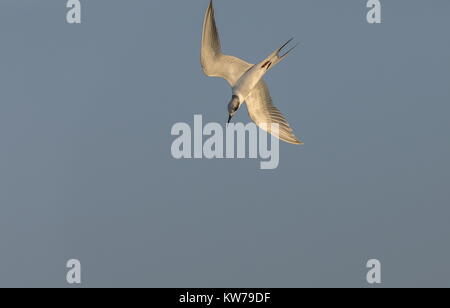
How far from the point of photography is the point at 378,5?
2536 cm

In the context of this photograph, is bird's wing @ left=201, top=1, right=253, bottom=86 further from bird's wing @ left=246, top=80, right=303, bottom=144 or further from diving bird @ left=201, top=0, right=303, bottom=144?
bird's wing @ left=246, top=80, right=303, bottom=144

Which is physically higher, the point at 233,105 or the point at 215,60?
the point at 215,60

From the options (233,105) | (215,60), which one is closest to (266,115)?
(233,105)

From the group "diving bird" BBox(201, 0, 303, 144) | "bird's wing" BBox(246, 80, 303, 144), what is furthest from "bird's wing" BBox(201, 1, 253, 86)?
"bird's wing" BBox(246, 80, 303, 144)

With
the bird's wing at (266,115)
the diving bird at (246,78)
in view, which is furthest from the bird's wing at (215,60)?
the bird's wing at (266,115)

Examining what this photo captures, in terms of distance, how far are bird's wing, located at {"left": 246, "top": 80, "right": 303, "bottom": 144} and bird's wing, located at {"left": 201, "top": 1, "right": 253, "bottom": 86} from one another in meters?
1.01

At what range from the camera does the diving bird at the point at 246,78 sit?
23.9m

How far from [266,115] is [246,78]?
1.56 meters

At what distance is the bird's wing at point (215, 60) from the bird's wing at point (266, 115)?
1.01m

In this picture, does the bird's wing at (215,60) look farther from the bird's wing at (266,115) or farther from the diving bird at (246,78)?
the bird's wing at (266,115)

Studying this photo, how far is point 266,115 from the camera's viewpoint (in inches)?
1001

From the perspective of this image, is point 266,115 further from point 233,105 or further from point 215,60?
point 215,60
